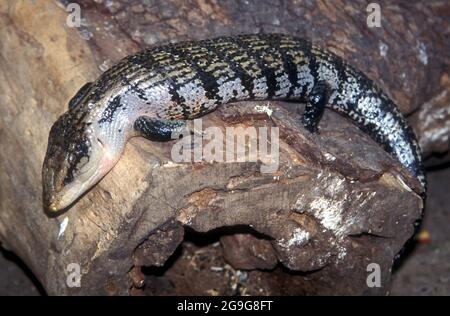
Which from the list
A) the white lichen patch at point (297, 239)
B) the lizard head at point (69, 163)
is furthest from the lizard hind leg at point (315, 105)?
the lizard head at point (69, 163)

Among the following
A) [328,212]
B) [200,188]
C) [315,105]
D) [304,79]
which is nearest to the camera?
[200,188]

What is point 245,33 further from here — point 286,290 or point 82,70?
point 286,290

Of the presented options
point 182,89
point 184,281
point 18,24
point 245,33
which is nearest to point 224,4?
point 245,33

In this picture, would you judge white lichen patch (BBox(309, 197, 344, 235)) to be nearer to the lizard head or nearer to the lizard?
the lizard

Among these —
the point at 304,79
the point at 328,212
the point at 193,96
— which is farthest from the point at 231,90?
the point at 328,212

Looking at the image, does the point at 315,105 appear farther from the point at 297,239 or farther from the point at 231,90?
the point at 297,239

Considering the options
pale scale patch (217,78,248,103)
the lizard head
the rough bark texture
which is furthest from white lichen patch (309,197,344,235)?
the lizard head
